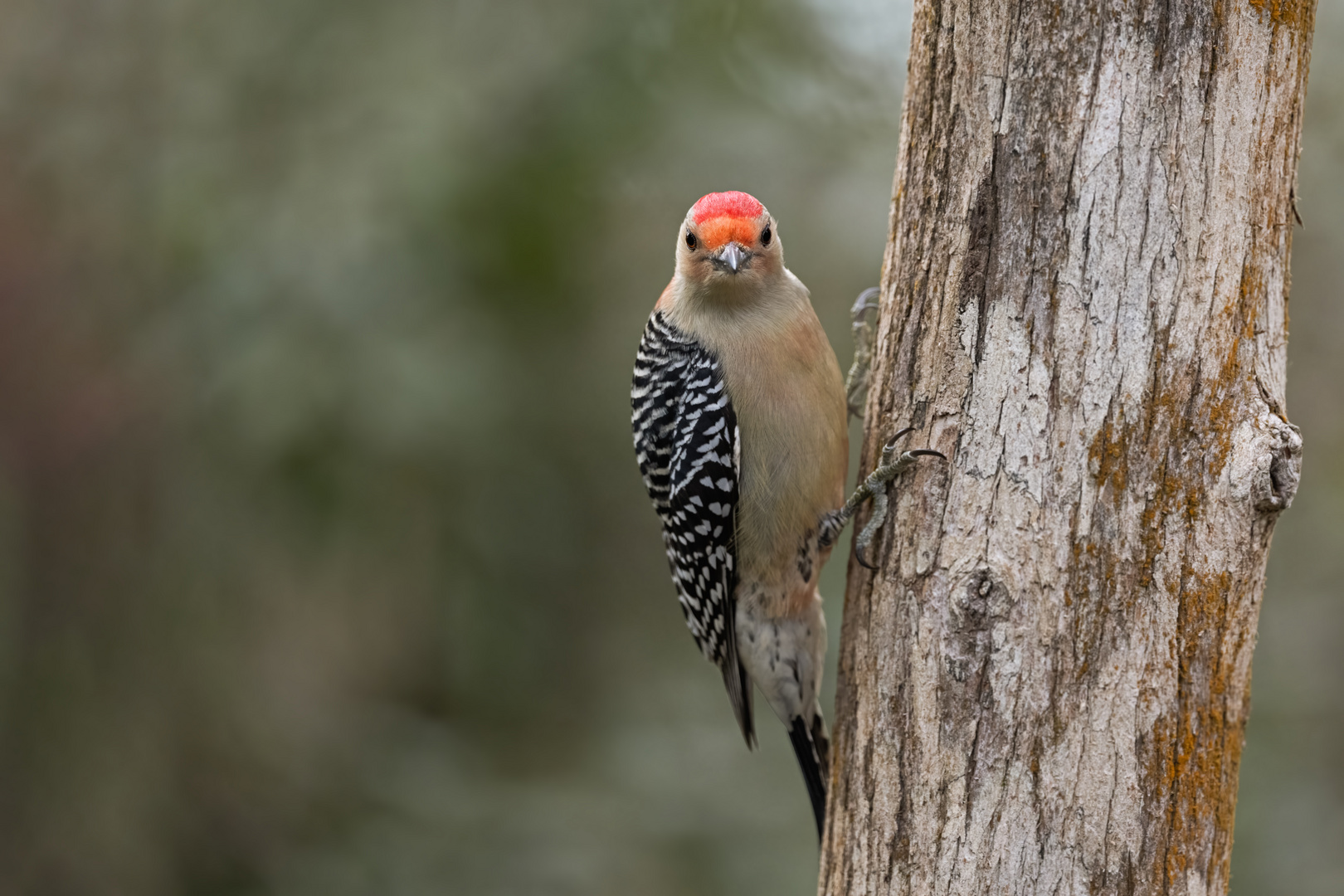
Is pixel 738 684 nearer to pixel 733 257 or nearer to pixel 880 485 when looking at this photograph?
pixel 880 485

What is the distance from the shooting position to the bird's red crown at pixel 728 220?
3.21m

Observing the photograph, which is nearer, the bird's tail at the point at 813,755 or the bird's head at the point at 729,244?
the bird's head at the point at 729,244

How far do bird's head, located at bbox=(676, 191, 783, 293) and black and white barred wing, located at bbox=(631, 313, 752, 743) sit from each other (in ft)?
0.76

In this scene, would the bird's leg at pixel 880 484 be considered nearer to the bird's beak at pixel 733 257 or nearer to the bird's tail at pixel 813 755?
the bird's beak at pixel 733 257

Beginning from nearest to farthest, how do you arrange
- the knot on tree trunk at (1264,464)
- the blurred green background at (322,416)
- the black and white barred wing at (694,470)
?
the knot on tree trunk at (1264,464) < the black and white barred wing at (694,470) < the blurred green background at (322,416)

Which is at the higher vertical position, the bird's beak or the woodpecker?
the bird's beak

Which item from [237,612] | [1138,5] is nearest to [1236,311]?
[1138,5]

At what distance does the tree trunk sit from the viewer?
2.21 metres

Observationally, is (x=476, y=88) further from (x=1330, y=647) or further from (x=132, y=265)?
(x=1330, y=647)

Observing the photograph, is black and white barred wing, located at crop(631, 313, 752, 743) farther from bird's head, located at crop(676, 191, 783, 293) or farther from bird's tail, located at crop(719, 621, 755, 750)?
bird's head, located at crop(676, 191, 783, 293)

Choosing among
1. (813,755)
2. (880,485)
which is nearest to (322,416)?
(813,755)

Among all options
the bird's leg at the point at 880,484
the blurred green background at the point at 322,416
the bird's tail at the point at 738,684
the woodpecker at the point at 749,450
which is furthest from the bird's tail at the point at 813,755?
the blurred green background at the point at 322,416

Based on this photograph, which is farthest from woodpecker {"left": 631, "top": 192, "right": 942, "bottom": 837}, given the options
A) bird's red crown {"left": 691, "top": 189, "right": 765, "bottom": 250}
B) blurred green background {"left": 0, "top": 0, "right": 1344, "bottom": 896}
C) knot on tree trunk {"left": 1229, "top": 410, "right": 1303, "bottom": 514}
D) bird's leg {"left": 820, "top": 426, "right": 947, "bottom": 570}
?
blurred green background {"left": 0, "top": 0, "right": 1344, "bottom": 896}

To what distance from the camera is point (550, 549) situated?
547cm
